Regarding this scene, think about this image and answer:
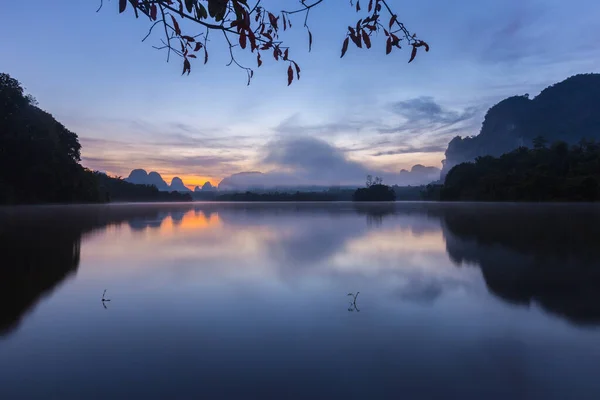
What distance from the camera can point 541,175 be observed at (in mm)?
63031

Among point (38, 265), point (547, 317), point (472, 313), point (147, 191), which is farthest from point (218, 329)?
point (147, 191)

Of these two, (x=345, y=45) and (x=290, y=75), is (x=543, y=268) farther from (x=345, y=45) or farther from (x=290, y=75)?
(x=290, y=75)

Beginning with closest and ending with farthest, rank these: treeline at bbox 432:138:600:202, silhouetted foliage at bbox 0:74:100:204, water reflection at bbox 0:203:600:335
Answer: water reflection at bbox 0:203:600:335, silhouetted foliage at bbox 0:74:100:204, treeline at bbox 432:138:600:202

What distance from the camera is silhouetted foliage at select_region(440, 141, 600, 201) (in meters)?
58.9

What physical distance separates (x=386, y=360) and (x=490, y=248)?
7624mm

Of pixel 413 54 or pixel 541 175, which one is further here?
pixel 541 175

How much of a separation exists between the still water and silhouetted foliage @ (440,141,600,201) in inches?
2469

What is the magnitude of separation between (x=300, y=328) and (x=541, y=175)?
7145 centimetres

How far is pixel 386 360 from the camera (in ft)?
10.2

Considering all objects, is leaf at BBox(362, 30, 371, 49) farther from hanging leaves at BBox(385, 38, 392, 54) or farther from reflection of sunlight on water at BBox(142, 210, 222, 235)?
reflection of sunlight on water at BBox(142, 210, 222, 235)

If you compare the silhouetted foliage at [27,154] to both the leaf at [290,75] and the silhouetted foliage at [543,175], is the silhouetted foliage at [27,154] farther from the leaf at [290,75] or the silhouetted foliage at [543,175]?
the silhouetted foliage at [543,175]

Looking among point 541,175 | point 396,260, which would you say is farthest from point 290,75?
point 541,175

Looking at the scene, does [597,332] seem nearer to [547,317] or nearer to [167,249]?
[547,317]

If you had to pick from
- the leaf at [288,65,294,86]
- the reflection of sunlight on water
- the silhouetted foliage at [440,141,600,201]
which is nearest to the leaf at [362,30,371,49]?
the leaf at [288,65,294,86]
